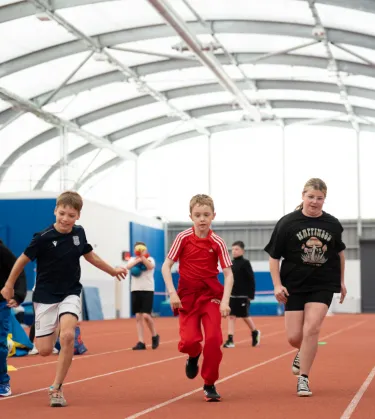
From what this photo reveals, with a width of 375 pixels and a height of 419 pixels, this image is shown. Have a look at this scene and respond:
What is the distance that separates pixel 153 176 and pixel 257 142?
537 centimetres

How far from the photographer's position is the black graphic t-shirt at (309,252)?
813 centimetres

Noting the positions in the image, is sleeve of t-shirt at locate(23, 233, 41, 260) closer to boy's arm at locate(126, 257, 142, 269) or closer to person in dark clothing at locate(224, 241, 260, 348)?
boy's arm at locate(126, 257, 142, 269)

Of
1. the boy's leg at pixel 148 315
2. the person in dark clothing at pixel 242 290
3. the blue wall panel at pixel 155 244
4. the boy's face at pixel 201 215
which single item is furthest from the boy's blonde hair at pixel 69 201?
the blue wall panel at pixel 155 244

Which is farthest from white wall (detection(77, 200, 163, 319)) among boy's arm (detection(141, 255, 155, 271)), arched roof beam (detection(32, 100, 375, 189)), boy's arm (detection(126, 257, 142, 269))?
boy's arm (detection(126, 257, 142, 269))

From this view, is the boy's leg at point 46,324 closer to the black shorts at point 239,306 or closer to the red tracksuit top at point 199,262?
the red tracksuit top at point 199,262

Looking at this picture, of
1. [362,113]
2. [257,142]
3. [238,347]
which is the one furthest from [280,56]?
[238,347]

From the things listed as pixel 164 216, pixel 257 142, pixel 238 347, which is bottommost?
pixel 238 347

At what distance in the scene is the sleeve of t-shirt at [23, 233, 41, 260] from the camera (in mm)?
7727

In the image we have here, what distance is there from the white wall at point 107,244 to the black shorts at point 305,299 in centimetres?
2285

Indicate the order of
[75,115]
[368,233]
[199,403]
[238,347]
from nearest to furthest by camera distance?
[199,403]
[238,347]
[75,115]
[368,233]

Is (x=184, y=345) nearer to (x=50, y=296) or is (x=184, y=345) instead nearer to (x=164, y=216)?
(x=50, y=296)

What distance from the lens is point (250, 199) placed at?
146 feet

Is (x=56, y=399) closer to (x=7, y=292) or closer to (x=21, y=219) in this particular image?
(x=7, y=292)

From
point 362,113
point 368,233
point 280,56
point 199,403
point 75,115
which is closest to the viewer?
point 199,403
